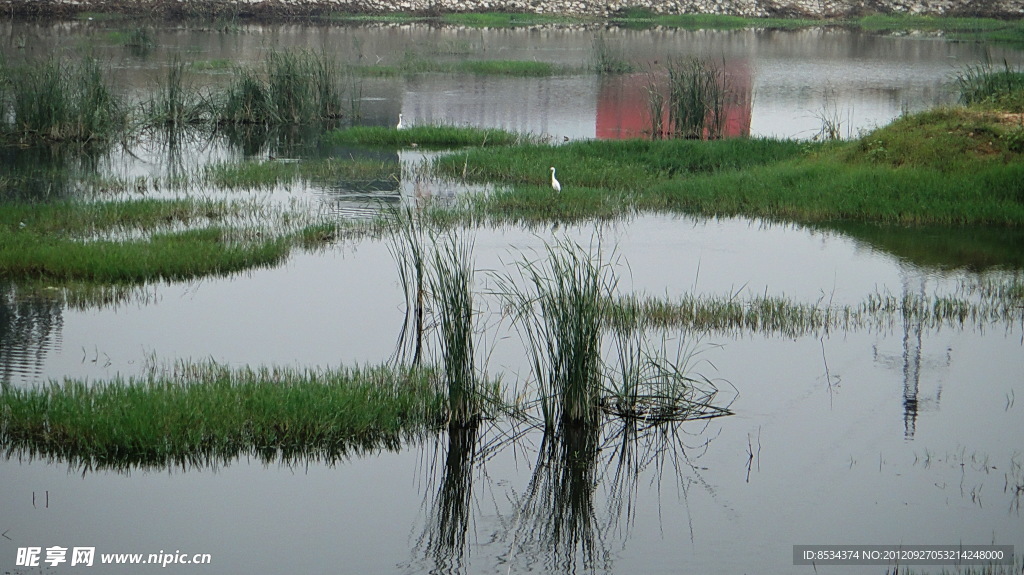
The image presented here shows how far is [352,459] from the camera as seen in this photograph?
241 inches

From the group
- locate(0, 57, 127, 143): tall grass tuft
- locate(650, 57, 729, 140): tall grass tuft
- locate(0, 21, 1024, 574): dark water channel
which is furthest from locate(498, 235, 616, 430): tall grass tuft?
locate(0, 57, 127, 143): tall grass tuft

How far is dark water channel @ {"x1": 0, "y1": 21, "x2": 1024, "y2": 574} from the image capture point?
17.3 feet

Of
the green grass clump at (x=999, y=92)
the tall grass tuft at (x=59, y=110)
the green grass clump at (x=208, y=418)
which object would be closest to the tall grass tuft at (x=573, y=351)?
the green grass clump at (x=208, y=418)

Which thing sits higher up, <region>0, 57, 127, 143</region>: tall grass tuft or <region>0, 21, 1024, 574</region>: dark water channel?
<region>0, 57, 127, 143</region>: tall grass tuft

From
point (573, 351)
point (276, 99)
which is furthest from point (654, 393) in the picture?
point (276, 99)

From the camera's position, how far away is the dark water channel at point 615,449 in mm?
5258

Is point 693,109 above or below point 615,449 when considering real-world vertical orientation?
above

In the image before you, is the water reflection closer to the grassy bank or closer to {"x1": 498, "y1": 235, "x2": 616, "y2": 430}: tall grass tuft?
{"x1": 498, "y1": 235, "x2": 616, "y2": 430}: tall grass tuft

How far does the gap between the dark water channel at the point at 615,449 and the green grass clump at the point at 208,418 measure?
0.13 m

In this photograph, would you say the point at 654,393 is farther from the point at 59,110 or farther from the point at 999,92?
the point at 59,110

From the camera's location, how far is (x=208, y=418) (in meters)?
6.07

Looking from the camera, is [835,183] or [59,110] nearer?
[835,183]

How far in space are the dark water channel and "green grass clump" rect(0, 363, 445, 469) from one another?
13 cm

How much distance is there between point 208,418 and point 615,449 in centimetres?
230
